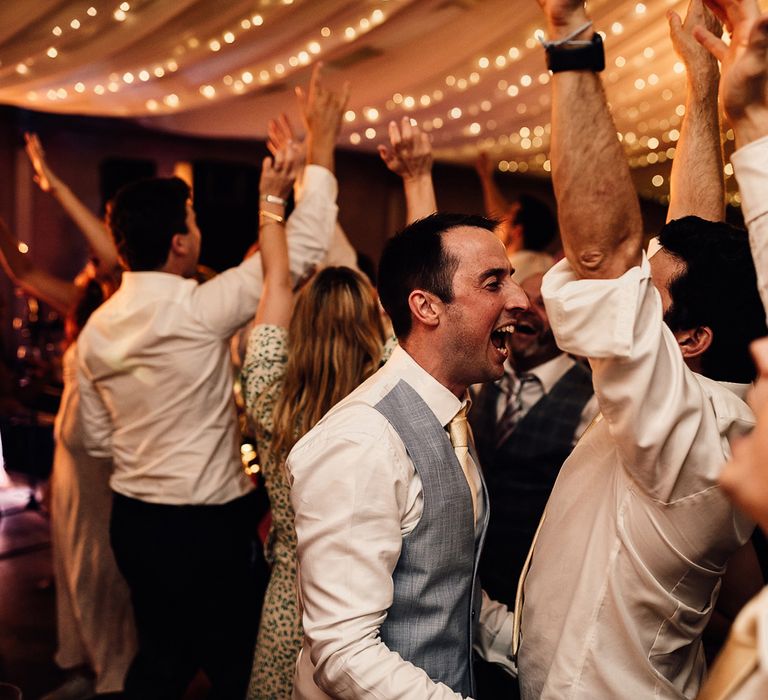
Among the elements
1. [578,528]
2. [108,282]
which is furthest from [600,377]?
[108,282]

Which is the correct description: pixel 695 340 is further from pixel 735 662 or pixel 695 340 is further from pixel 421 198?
pixel 421 198

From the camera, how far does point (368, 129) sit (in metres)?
5.81

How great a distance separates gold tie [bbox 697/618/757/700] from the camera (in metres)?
0.68

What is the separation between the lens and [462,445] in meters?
1.38

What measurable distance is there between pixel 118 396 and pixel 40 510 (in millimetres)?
3190

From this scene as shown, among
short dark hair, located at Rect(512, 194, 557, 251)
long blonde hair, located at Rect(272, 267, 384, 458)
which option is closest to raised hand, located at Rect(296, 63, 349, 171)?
long blonde hair, located at Rect(272, 267, 384, 458)

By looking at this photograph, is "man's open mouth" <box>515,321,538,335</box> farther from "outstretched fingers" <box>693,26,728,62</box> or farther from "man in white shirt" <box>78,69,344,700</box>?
"outstretched fingers" <box>693,26,728,62</box>

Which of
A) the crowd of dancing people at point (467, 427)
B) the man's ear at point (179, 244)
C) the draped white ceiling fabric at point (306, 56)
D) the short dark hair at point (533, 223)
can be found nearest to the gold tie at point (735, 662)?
the crowd of dancing people at point (467, 427)

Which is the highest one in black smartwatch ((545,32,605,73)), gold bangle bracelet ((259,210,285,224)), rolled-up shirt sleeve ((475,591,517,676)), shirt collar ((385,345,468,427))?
black smartwatch ((545,32,605,73))

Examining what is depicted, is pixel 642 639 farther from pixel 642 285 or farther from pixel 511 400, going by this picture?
pixel 511 400

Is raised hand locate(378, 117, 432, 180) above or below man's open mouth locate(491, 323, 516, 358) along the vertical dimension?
above

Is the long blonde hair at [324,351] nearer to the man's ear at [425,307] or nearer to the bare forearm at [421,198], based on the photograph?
the bare forearm at [421,198]

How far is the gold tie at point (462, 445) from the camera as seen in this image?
1.35 meters

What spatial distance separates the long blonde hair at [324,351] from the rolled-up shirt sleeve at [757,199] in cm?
120
